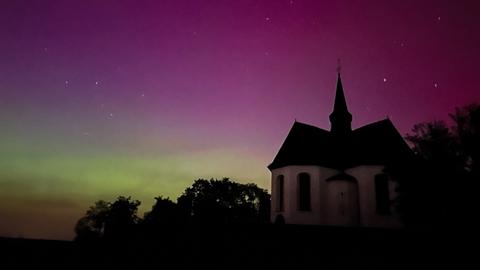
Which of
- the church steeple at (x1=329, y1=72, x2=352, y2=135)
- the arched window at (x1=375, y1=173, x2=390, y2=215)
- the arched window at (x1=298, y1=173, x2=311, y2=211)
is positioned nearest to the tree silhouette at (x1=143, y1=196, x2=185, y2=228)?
the arched window at (x1=298, y1=173, x2=311, y2=211)

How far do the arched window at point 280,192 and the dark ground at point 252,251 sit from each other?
35.9ft

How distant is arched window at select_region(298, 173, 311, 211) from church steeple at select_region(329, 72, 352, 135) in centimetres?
752

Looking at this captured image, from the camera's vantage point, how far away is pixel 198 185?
60.2m

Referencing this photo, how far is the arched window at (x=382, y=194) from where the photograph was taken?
32.3m

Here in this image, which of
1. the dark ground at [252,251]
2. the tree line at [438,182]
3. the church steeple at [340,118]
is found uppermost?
the church steeple at [340,118]

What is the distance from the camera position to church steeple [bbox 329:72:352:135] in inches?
1571

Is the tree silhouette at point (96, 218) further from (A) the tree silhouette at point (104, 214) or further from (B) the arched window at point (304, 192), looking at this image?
(B) the arched window at point (304, 192)

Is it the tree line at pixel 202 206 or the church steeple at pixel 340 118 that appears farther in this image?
the tree line at pixel 202 206

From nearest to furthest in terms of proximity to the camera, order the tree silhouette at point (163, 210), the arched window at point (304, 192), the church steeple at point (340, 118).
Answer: the arched window at point (304, 192), the church steeple at point (340, 118), the tree silhouette at point (163, 210)

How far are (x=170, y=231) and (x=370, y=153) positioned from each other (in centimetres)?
1902

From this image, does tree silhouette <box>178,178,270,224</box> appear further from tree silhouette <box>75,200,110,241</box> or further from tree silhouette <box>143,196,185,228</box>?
tree silhouette <box>75,200,110,241</box>

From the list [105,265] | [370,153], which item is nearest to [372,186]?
[370,153]

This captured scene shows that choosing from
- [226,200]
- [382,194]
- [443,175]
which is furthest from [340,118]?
[226,200]

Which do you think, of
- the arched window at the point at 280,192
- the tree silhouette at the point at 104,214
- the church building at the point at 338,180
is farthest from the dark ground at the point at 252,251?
the tree silhouette at the point at 104,214
